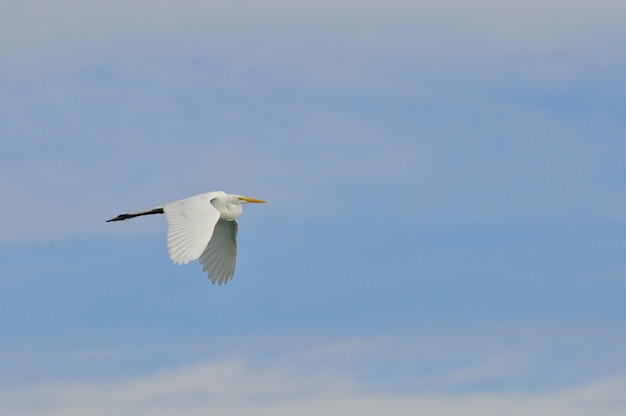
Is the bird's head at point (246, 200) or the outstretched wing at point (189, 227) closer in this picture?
the outstretched wing at point (189, 227)

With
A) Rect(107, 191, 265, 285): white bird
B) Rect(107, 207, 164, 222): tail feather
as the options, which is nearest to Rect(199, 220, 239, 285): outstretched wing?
Rect(107, 191, 265, 285): white bird

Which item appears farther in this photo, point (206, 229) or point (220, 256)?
point (220, 256)

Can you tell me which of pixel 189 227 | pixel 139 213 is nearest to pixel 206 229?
pixel 189 227

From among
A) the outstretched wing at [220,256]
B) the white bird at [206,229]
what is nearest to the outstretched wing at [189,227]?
the white bird at [206,229]

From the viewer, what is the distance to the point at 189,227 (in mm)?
33344

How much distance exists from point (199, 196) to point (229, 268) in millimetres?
3263

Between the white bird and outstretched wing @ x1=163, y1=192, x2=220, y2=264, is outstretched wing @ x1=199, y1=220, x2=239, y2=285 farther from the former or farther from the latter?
outstretched wing @ x1=163, y1=192, x2=220, y2=264

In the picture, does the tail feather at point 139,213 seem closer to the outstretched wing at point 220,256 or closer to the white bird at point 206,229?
the white bird at point 206,229

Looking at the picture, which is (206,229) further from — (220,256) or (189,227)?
(220,256)

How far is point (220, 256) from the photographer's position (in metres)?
39.8

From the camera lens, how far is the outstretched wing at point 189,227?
32.2 meters

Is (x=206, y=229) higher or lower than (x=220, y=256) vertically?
lower

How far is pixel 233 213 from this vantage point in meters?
39.0

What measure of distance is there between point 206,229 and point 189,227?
455 mm
